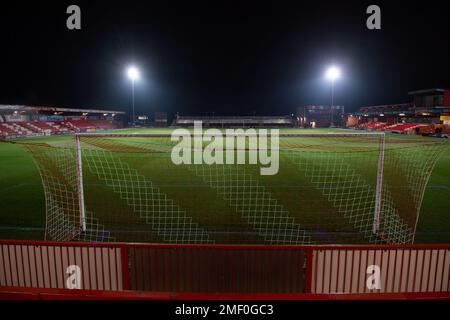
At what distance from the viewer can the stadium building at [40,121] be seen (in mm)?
36156

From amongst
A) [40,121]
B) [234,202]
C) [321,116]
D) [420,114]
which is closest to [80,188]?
[234,202]

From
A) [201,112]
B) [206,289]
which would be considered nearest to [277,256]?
[206,289]

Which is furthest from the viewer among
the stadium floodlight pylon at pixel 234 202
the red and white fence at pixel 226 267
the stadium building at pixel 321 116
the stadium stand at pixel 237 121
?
the stadium stand at pixel 237 121

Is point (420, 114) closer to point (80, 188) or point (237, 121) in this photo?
point (237, 121)

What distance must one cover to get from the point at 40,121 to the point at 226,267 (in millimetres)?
50586

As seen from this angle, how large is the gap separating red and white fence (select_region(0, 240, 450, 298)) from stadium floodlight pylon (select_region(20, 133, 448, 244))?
177 cm

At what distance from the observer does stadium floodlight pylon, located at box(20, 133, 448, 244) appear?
6.37 metres

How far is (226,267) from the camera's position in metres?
3.69

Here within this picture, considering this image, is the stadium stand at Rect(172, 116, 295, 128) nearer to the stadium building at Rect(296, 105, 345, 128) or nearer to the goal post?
the stadium building at Rect(296, 105, 345, 128)

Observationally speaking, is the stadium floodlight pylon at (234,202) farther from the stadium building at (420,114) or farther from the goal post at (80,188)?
the stadium building at (420,114)

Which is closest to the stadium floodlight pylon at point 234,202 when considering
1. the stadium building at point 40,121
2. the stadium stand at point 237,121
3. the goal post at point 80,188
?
the goal post at point 80,188

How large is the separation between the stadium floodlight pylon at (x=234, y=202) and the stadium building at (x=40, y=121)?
1132 inches

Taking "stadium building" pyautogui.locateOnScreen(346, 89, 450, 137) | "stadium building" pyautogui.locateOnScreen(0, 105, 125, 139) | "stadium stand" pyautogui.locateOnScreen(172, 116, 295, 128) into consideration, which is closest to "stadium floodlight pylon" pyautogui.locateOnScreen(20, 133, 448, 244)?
"stadium building" pyautogui.locateOnScreen(0, 105, 125, 139)

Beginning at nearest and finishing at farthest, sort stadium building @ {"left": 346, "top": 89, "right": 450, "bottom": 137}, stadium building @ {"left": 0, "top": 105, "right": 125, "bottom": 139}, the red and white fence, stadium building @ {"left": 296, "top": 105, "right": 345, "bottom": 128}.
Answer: the red and white fence → stadium building @ {"left": 0, "top": 105, "right": 125, "bottom": 139} → stadium building @ {"left": 346, "top": 89, "right": 450, "bottom": 137} → stadium building @ {"left": 296, "top": 105, "right": 345, "bottom": 128}
